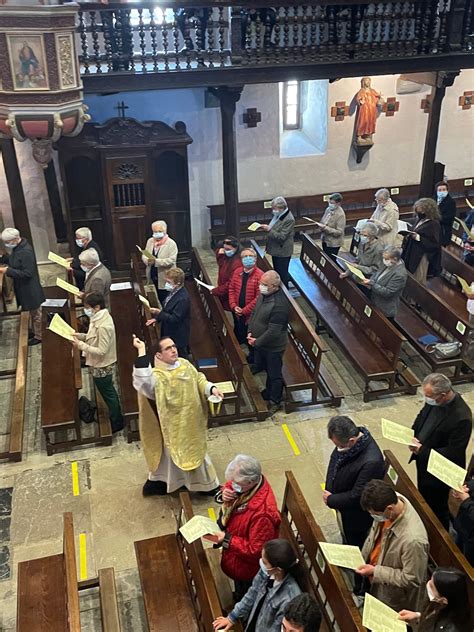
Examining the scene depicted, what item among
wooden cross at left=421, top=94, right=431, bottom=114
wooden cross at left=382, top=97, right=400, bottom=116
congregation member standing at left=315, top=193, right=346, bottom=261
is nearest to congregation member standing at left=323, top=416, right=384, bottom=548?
congregation member standing at left=315, top=193, right=346, bottom=261

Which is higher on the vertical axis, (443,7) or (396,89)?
(443,7)

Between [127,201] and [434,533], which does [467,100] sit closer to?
[127,201]

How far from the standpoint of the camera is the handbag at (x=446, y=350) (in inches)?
308

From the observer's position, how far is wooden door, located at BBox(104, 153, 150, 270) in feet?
34.7

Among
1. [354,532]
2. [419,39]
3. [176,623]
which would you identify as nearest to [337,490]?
[354,532]

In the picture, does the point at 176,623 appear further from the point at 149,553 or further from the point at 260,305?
the point at 260,305

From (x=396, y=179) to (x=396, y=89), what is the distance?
70.1 inches

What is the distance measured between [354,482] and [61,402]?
3.66 m

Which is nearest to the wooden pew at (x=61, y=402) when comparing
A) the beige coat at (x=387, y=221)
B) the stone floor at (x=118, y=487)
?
the stone floor at (x=118, y=487)

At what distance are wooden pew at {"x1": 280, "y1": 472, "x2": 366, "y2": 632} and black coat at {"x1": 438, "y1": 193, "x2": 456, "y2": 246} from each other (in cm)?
637

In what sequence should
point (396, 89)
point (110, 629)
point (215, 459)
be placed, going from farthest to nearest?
point (396, 89) → point (215, 459) → point (110, 629)

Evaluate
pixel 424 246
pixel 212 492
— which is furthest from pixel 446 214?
pixel 212 492

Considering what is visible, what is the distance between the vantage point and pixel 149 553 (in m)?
5.00

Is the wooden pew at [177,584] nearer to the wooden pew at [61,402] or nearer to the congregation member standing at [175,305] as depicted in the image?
the wooden pew at [61,402]
